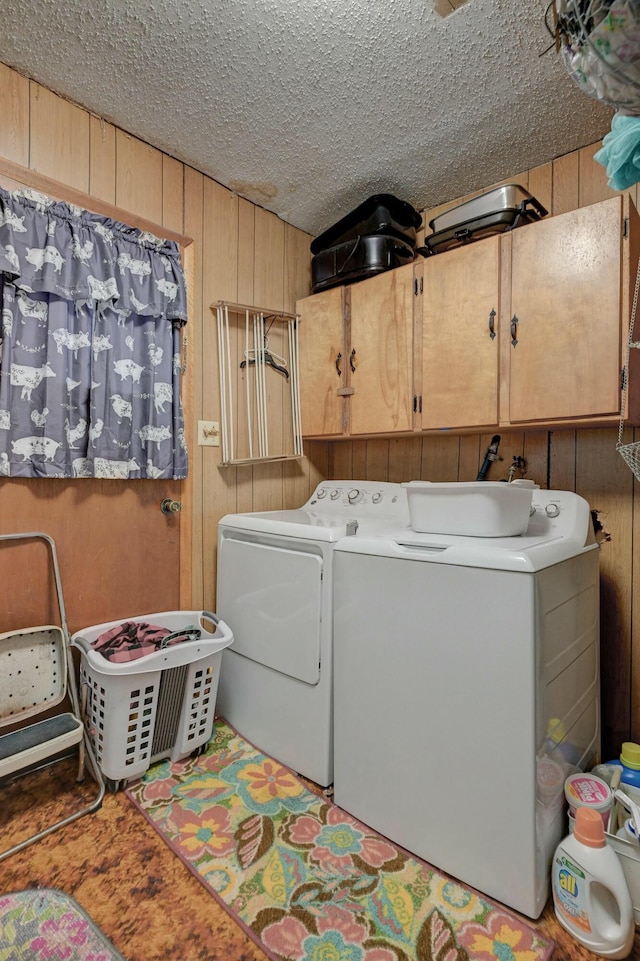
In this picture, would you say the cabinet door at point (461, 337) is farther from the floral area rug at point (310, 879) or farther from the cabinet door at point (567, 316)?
the floral area rug at point (310, 879)

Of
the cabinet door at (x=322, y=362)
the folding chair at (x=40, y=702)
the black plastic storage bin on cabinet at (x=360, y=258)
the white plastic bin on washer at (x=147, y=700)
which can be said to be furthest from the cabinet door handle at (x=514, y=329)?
the folding chair at (x=40, y=702)

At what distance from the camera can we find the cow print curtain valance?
166 cm

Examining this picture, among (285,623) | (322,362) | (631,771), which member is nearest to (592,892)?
(631,771)

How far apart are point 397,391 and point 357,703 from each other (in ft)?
4.21

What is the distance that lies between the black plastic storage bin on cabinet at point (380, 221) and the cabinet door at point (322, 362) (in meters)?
0.27

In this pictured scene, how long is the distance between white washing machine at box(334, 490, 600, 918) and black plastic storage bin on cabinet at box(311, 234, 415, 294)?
4.34ft

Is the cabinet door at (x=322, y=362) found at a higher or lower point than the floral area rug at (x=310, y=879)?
higher

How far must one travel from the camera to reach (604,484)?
1881mm

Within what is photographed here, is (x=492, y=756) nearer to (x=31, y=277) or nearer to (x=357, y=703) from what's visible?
(x=357, y=703)

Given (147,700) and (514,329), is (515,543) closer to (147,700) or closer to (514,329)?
(514,329)

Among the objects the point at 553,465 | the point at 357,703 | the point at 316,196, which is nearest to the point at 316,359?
the point at 316,196

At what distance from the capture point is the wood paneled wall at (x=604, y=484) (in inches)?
72.3

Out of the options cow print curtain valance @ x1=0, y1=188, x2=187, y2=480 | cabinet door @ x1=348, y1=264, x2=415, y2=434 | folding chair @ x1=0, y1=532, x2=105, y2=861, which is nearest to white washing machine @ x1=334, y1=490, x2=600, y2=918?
cabinet door @ x1=348, y1=264, x2=415, y2=434

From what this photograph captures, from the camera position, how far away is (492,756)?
4.12 feet
